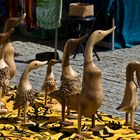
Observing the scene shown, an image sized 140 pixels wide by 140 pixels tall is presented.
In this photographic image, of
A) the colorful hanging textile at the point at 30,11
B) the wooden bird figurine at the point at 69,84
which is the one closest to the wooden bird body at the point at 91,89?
the wooden bird figurine at the point at 69,84

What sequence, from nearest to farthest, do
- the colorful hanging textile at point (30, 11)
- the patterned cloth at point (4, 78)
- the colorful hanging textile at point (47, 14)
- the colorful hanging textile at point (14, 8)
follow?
the patterned cloth at point (4, 78) < the colorful hanging textile at point (47, 14) < the colorful hanging textile at point (30, 11) < the colorful hanging textile at point (14, 8)

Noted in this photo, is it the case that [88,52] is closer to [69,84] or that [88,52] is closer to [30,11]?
[69,84]

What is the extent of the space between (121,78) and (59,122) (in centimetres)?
230

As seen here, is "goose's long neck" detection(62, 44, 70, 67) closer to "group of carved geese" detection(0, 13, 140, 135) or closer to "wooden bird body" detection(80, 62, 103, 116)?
"group of carved geese" detection(0, 13, 140, 135)

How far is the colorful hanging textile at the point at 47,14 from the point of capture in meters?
7.05

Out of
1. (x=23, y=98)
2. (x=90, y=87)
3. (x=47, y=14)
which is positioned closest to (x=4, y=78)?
(x=23, y=98)

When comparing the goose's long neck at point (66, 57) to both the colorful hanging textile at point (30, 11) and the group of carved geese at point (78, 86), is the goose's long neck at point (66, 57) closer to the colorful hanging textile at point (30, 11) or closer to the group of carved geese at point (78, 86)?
the group of carved geese at point (78, 86)

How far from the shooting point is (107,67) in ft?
22.2

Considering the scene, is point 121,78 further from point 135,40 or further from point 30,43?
point 30,43

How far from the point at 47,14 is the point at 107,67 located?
1.43 m

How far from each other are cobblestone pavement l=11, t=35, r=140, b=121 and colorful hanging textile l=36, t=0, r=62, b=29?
60 centimetres

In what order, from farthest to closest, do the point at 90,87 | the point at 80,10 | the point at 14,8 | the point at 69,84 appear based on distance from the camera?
1. the point at 14,8
2. the point at 80,10
3. the point at 69,84
4. the point at 90,87

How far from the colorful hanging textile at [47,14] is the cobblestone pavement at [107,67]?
603 millimetres

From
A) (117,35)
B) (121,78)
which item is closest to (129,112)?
(121,78)
